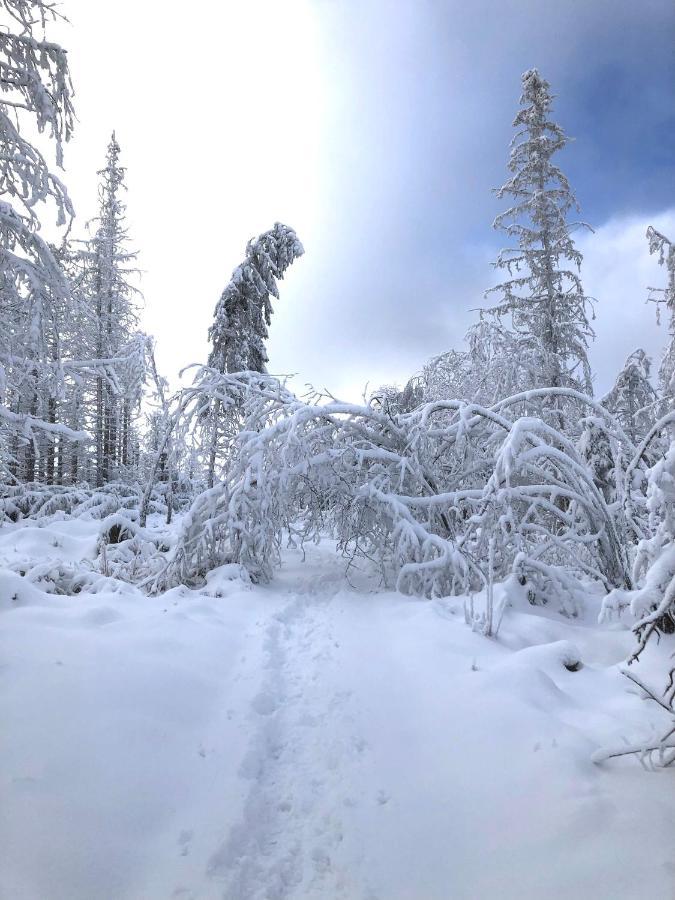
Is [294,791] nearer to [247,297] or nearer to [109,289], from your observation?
[247,297]

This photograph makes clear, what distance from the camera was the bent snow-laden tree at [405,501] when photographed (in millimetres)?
6086

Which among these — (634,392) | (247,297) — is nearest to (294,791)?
(634,392)

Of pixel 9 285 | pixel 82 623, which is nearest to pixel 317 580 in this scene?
pixel 82 623

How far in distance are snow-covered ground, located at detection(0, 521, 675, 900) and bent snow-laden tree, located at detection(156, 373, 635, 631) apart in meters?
1.67

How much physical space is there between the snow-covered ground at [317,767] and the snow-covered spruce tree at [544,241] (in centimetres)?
974

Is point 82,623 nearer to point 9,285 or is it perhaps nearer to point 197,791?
point 197,791

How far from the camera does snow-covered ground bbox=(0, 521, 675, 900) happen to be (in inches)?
77.5

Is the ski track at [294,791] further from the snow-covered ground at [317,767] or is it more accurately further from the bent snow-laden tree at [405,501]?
the bent snow-laden tree at [405,501]

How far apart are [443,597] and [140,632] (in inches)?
155

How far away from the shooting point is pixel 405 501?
291 inches

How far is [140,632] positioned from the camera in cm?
435

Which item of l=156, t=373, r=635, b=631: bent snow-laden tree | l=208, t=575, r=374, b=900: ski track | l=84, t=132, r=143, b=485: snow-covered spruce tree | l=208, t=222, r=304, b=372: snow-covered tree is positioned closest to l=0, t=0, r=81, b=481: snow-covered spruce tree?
l=156, t=373, r=635, b=631: bent snow-laden tree

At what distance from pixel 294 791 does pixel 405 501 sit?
5066 millimetres

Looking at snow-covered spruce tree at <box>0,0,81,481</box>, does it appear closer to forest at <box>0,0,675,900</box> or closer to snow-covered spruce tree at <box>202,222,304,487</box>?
forest at <box>0,0,675,900</box>
